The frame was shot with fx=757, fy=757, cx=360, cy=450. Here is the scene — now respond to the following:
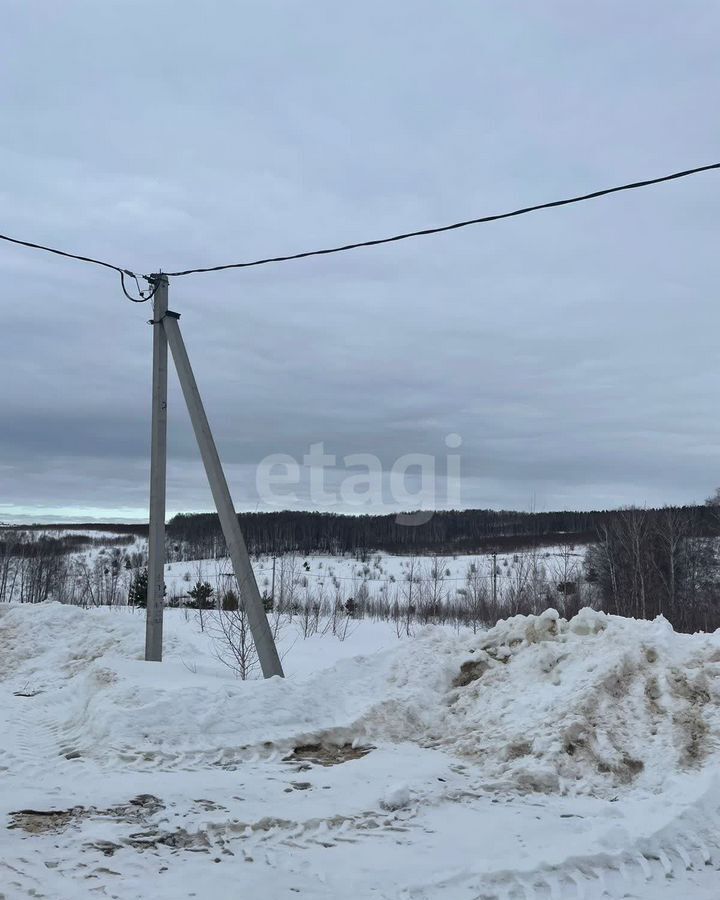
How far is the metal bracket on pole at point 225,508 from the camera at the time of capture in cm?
867

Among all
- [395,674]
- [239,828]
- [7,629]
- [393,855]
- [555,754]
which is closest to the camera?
[393,855]

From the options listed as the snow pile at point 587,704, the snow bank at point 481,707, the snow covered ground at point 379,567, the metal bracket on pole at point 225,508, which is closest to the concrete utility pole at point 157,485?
the metal bracket on pole at point 225,508

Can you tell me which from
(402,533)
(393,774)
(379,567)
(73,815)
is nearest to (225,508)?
(393,774)

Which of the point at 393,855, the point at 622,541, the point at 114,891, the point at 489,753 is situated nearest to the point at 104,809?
the point at 114,891

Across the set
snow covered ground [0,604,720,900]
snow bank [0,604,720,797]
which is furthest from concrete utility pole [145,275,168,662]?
snow covered ground [0,604,720,900]

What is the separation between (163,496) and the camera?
9641 mm

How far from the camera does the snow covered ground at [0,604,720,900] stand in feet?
13.3

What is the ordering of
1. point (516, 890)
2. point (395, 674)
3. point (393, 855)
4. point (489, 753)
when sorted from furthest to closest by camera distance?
point (395, 674)
point (489, 753)
point (393, 855)
point (516, 890)

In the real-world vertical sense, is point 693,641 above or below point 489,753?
above

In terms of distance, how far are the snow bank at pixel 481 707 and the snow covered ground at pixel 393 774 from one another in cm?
2

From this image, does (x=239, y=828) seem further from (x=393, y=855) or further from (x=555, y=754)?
(x=555, y=754)

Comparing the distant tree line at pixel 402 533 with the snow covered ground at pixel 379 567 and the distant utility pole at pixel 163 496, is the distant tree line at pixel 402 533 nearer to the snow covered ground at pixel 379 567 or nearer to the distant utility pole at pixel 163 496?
the snow covered ground at pixel 379 567

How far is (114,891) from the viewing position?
3.67 metres

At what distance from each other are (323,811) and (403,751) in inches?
68.1
